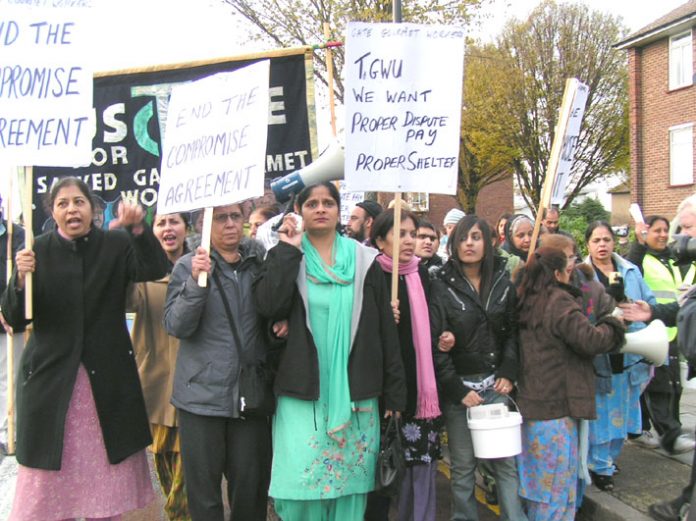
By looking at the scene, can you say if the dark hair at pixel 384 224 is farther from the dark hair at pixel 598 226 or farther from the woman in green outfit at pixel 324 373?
the dark hair at pixel 598 226

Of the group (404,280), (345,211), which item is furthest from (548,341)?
(345,211)

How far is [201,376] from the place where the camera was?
3.21 meters

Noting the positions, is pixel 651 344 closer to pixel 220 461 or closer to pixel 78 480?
pixel 220 461

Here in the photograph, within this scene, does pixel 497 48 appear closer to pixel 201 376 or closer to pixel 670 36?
pixel 670 36

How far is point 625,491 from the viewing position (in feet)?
14.0

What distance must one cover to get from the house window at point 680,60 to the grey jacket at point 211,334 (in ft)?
72.4

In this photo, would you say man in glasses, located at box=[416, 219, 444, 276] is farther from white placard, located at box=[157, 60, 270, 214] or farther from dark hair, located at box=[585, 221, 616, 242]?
white placard, located at box=[157, 60, 270, 214]

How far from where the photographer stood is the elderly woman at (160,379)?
12.6ft

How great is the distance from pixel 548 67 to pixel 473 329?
25.4 meters

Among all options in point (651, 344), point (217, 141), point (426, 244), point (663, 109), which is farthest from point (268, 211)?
point (663, 109)

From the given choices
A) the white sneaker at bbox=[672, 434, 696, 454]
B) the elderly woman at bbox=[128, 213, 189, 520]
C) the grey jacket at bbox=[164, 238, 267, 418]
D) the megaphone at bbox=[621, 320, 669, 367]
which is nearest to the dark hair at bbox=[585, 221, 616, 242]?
the megaphone at bbox=[621, 320, 669, 367]

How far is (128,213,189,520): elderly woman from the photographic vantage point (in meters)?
3.84

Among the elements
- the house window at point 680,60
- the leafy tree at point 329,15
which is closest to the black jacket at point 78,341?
the leafy tree at point 329,15

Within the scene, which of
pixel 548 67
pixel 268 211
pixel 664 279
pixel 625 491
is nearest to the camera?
pixel 625 491
